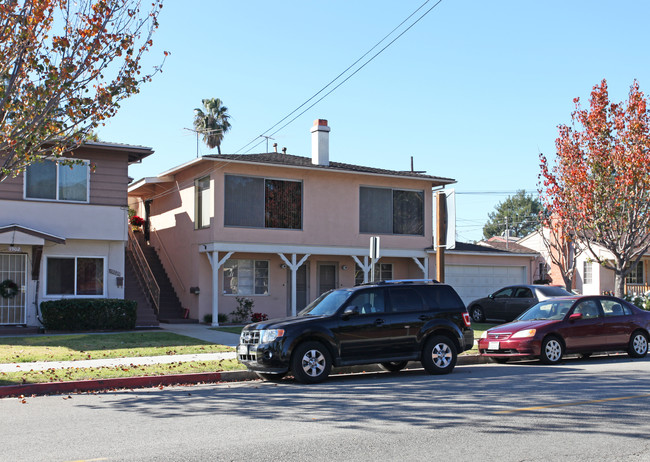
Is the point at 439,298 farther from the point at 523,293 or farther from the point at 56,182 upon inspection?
the point at 56,182

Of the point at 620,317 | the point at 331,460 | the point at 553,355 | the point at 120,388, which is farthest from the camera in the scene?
the point at 620,317

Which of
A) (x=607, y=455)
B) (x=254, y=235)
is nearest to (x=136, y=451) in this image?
(x=607, y=455)

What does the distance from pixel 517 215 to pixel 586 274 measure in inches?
1980

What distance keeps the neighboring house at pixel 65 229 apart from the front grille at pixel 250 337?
34.1 ft

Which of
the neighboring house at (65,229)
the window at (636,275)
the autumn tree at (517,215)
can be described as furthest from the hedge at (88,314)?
the autumn tree at (517,215)

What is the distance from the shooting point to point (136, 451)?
6.96m

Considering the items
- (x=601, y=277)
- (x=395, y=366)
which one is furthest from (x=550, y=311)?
(x=601, y=277)

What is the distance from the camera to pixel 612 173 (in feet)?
76.1

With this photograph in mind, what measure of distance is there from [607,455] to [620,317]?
390 inches

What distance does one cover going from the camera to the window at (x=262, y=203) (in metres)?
24.9

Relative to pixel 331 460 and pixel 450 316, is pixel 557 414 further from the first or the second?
pixel 450 316

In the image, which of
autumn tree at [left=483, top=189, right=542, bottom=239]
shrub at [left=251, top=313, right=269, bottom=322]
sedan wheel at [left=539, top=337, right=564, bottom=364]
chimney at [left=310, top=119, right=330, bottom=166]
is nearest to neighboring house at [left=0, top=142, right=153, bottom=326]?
shrub at [left=251, top=313, right=269, bottom=322]

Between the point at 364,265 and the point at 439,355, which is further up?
the point at 364,265

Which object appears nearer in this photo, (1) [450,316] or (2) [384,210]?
(1) [450,316]
